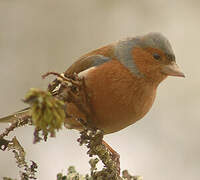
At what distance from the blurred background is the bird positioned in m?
2.30

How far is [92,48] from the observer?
5336mm

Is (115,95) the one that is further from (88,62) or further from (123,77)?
(88,62)

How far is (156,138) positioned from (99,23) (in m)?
1.62

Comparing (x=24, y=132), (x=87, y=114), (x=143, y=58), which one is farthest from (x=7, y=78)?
(x=87, y=114)

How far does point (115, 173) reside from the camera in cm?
212

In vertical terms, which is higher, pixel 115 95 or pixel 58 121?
pixel 58 121

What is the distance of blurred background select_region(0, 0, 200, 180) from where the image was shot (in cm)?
503

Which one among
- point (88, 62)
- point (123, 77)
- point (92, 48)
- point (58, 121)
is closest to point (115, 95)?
point (123, 77)

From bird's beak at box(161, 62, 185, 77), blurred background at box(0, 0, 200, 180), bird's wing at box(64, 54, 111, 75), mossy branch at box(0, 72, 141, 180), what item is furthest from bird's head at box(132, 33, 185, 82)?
blurred background at box(0, 0, 200, 180)

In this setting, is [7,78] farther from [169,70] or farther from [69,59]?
[169,70]

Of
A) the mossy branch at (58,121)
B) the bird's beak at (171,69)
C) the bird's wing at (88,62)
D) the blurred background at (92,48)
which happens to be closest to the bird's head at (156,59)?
the bird's beak at (171,69)

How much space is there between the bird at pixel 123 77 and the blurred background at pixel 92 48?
2303 millimetres

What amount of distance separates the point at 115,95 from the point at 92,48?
9.47ft

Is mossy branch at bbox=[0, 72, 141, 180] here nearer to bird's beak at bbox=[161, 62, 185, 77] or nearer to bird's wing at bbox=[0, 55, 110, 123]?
bird's wing at bbox=[0, 55, 110, 123]
